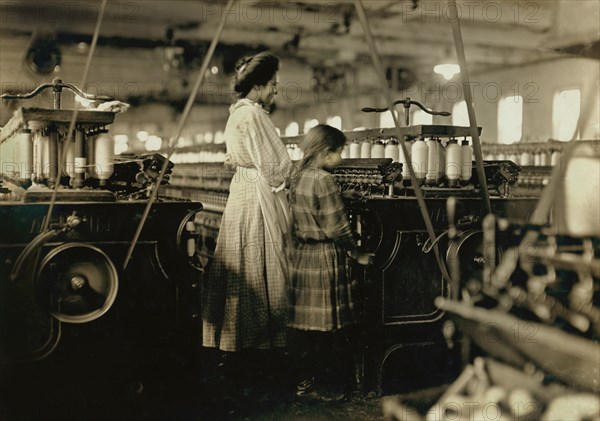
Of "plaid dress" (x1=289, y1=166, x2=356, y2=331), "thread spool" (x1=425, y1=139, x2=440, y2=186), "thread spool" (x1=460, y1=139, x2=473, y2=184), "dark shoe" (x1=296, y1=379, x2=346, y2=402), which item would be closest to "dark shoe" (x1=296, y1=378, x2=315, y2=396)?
"dark shoe" (x1=296, y1=379, x2=346, y2=402)

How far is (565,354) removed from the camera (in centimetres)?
193

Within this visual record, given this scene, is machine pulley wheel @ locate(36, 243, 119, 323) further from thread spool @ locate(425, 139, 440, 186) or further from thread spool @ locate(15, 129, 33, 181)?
thread spool @ locate(425, 139, 440, 186)

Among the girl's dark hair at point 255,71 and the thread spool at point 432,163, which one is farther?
the thread spool at point 432,163

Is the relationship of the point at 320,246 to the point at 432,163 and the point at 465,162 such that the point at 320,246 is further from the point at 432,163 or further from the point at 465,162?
the point at 465,162

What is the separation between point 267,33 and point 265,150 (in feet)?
26.0

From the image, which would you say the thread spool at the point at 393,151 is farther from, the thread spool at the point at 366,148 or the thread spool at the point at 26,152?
the thread spool at the point at 26,152

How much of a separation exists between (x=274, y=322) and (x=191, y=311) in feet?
1.68

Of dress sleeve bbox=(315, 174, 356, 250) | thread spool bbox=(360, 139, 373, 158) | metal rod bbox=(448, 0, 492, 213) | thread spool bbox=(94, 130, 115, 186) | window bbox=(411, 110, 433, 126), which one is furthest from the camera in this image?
window bbox=(411, 110, 433, 126)

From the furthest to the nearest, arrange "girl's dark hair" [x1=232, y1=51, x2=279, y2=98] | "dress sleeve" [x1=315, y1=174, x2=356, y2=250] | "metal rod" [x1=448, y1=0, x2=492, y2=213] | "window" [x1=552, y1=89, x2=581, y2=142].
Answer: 1. "window" [x1=552, y1=89, x2=581, y2=142]
2. "girl's dark hair" [x1=232, y1=51, x2=279, y2=98]
3. "dress sleeve" [x1=315, y1=174, x2=356, y2=250]
4. "metal rod" [x1=448, y1=0, x2=492, y2=213]

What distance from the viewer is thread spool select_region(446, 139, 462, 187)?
14.6 feet

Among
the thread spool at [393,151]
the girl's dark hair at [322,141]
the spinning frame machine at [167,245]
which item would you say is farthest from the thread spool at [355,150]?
the girl's dark hair at [322,141]

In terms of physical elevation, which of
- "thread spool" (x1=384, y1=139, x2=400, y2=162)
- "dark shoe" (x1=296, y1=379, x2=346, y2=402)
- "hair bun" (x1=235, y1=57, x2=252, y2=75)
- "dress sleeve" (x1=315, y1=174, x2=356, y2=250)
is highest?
"hair bun" (x1=235, y1=57, x2=252, y2=75)

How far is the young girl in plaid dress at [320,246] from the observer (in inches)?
141

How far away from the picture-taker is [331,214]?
141 inches
